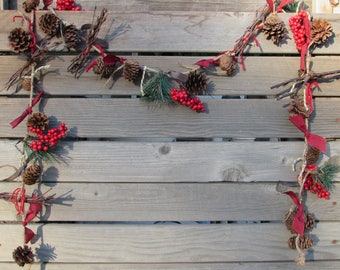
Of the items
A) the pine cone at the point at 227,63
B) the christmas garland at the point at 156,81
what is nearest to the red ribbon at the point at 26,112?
the christmas garland at the point at 156,81

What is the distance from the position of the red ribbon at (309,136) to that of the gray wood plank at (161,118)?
0.03m

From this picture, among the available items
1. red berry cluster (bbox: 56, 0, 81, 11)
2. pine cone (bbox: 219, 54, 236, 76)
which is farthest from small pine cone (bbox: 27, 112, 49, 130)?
pine cone (bbox: 219, 54, 236, 76)

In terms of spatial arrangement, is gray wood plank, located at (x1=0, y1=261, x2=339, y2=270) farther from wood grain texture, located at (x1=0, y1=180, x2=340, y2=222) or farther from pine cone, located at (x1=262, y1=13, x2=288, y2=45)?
pine cone, located at (x1=262, y1=13, x2=288, y2=45)

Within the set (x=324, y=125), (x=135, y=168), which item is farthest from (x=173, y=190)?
(x=324, y=125)

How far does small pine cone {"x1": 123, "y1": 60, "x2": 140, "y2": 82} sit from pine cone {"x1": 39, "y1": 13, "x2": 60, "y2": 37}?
0.24 meters

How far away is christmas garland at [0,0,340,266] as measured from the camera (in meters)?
1.15

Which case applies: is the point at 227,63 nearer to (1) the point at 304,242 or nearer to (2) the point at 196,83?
(2) the point at 196,83

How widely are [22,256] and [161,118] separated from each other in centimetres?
58

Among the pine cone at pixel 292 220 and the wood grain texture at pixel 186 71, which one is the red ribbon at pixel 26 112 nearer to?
the wood grain texture at pixel 186 71

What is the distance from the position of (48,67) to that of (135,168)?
41 cm

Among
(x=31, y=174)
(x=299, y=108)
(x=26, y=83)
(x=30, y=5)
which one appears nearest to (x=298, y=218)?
(x=299, y=108)

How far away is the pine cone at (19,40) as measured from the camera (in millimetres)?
1146

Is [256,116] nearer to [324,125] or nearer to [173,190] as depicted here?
[324,125]

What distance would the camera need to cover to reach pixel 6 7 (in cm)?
130
